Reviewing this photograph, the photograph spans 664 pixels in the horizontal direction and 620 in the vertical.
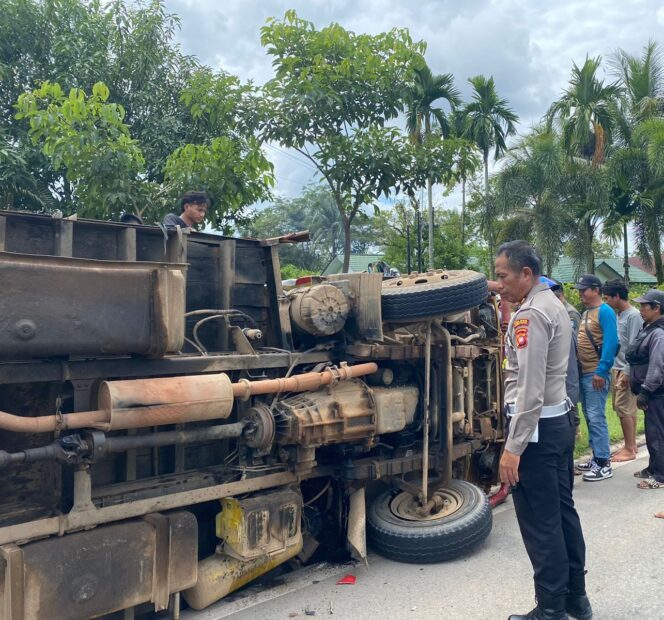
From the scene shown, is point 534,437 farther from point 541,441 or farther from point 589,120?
point 589,120

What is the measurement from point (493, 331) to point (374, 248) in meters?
51.1

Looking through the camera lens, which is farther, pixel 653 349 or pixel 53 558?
pixel 653 349

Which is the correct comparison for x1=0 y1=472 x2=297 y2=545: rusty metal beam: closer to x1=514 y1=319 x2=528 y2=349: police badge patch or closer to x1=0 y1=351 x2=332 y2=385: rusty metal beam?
x1=0 y1=351 x2=332 y2=385: rusty metal beam

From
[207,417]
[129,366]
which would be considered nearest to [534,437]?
[207,417]

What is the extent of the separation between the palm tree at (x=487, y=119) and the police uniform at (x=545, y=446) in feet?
81.3

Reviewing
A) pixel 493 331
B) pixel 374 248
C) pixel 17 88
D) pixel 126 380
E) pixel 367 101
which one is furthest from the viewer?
pixel 374 248

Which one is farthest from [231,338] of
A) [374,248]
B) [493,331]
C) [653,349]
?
[374,248]

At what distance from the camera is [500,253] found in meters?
3.51

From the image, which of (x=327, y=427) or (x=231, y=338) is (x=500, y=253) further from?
(x=231, y=338)

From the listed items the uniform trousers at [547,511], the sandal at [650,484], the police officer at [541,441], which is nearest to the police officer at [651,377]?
the sandal at [650,484]

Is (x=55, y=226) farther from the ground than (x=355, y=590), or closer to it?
farther from the ground

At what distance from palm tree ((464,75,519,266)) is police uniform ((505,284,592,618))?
24.8m

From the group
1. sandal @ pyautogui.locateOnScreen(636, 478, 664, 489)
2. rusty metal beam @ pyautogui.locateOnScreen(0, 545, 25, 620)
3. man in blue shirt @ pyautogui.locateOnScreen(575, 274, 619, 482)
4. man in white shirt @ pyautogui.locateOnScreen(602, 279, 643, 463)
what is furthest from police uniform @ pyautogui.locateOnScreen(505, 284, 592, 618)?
man in white shirt @ pyautogui.locateOnScreen(602, 279, 643, 463)

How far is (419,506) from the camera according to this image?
4.79 metres
